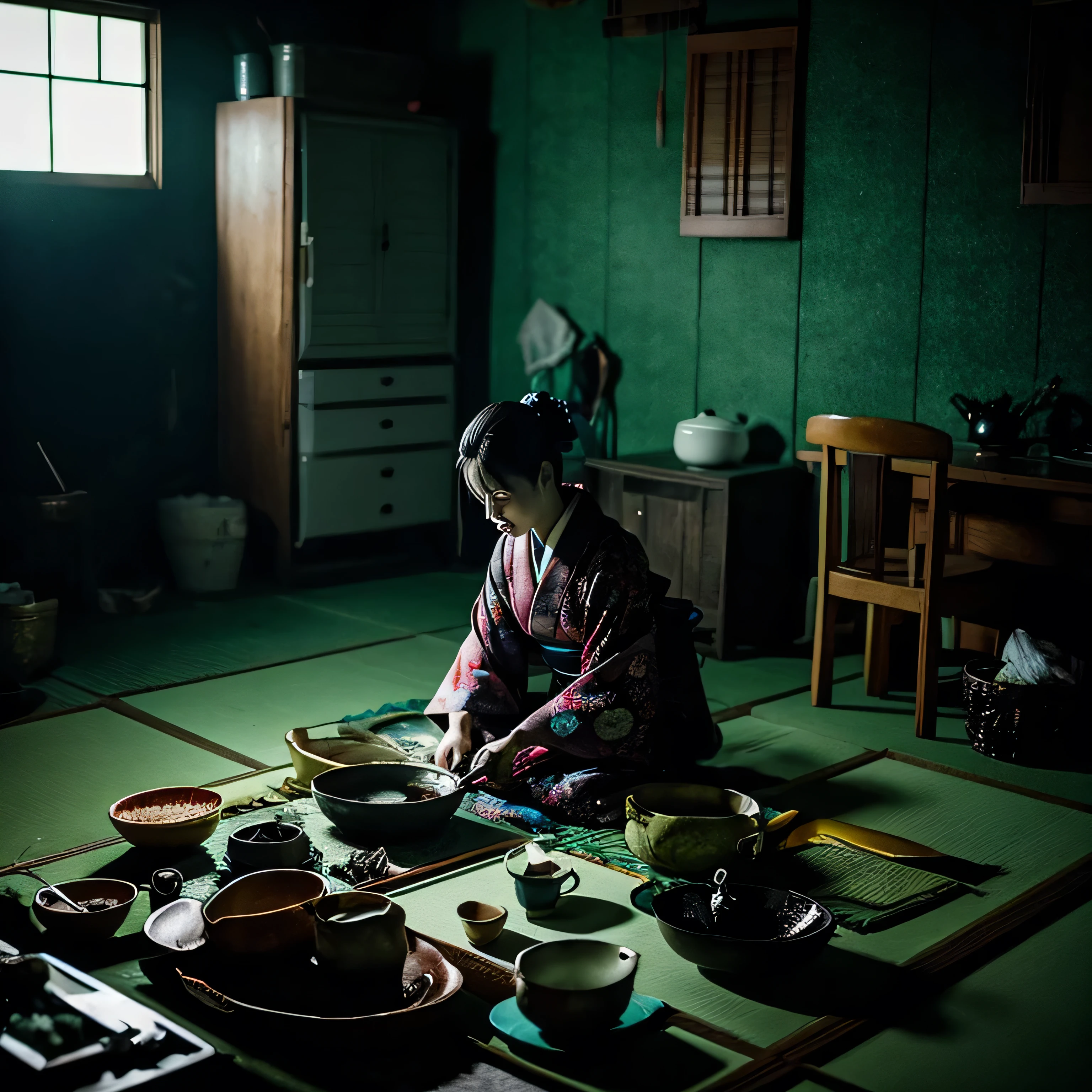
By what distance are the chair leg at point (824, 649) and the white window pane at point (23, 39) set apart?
3.69m

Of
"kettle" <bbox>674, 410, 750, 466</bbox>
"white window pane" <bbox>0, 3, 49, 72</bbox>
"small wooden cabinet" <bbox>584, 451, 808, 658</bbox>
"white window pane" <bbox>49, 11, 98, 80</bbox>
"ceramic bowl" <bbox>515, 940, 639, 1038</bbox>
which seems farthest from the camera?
"white window pane" <bbox>49, 11, 98, 80</bbox>

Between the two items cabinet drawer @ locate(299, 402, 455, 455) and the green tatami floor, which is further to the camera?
cabinet drawer @ locate(299, 402, 455, 455)

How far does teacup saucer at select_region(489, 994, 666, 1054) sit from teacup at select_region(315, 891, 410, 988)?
0.19 metres

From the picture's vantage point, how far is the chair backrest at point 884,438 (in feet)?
12.9

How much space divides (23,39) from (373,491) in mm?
2280

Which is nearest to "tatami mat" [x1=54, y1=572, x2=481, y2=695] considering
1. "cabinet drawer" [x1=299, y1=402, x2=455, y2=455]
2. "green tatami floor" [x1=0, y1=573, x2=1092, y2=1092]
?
"green tatami floor" [x1=0, y1=573, x2=1092, y2=1092]

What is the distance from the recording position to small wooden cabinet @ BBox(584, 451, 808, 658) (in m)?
4.99

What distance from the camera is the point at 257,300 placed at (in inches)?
233

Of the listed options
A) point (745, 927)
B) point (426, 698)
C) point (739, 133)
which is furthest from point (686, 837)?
point (739, 133)

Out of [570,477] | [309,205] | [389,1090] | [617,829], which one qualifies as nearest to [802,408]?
[570,477]

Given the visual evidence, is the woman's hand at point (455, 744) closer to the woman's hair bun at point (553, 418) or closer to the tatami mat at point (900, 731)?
the woman's hair bun at point (553, 418)

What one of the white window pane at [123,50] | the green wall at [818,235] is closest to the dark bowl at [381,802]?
the green wall at [818,235]

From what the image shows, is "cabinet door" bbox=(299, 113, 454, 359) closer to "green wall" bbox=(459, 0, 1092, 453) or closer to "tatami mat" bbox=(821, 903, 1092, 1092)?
"green wall" bbox=(459, 0, 1092, 453)

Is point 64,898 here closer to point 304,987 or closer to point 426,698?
point 304,987
